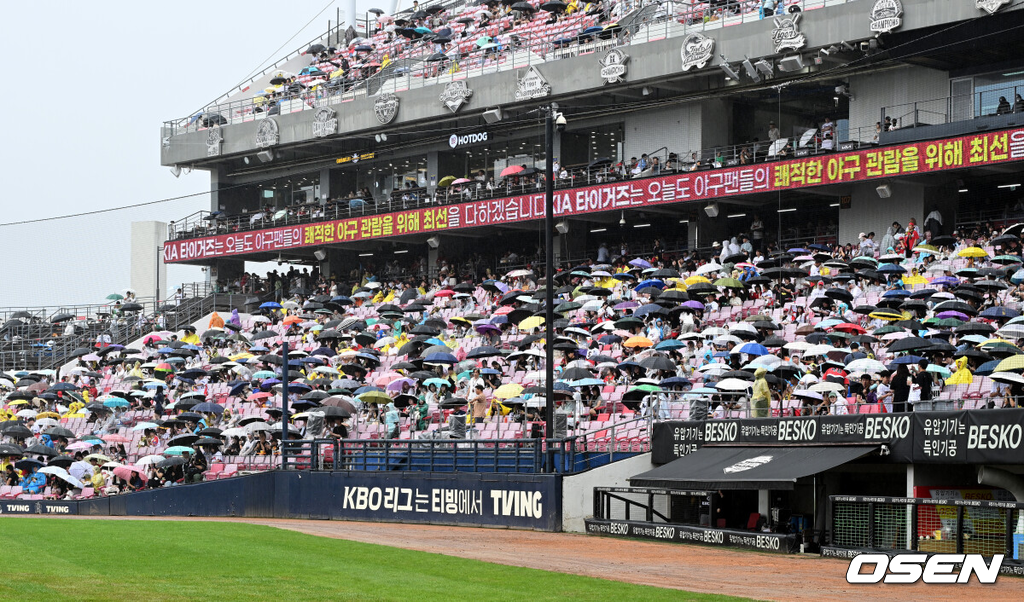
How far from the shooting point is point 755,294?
34906mm

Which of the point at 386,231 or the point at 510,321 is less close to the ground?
the point at 386,231

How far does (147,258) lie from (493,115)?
77.9 ft

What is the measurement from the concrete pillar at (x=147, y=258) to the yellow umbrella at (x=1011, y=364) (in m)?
50.5

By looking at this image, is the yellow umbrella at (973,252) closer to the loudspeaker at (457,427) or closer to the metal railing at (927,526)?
the loudspeaker at (457,427)

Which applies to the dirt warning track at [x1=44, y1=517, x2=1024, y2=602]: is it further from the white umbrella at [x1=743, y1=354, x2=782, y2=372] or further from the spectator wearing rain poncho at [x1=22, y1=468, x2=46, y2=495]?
the spectator wearing rain poncho at [x1=22, y1=468, x2=46, y2=495]

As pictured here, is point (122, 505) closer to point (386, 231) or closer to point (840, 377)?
point (840, 377)

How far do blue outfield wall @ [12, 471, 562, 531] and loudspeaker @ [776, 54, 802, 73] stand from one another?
19870mm

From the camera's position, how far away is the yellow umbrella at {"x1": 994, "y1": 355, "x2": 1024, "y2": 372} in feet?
68.5

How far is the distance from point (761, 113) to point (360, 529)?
26252mm

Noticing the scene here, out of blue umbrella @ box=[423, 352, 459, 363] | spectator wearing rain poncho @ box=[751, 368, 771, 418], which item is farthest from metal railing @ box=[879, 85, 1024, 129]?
spectator wearing rain poncho @ box=[751, 368, 771, 418]

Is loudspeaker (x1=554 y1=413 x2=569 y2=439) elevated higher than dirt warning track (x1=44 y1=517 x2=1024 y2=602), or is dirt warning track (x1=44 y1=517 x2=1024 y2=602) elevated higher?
loudspeaker (x1=554 y1=413 x2=569 y2=439)

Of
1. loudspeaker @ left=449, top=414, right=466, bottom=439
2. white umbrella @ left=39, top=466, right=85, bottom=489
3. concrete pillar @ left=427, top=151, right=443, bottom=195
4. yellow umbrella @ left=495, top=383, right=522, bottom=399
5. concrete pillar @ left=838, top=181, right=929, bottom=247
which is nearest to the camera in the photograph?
loudspeaker @ left=449, top=414, right=466, bottom=439

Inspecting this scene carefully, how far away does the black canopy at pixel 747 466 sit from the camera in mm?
19688

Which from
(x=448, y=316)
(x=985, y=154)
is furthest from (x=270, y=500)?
(x=985, y=154)
